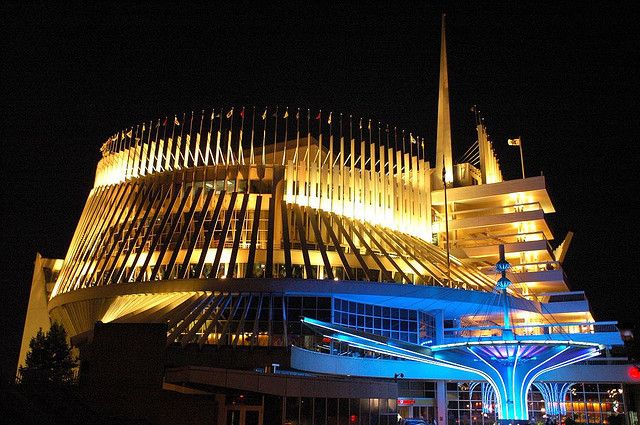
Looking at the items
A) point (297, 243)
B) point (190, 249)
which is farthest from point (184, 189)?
point (297, 243)

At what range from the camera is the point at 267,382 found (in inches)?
1396

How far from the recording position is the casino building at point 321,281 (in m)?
47.5

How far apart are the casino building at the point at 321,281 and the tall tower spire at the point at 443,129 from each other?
579 cm

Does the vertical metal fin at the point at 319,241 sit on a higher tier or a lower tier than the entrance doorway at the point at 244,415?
higher

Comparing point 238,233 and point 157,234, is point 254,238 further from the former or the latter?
point 157,234

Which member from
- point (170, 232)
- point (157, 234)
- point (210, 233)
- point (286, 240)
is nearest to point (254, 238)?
point (286, 240)

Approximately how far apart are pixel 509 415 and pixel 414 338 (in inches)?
658

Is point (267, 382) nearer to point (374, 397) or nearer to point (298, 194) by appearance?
point (374, 397)

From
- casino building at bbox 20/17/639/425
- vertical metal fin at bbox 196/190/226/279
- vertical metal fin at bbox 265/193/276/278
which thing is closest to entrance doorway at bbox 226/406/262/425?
casino building at bbox 20/17/639/425

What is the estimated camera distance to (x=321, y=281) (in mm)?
53062

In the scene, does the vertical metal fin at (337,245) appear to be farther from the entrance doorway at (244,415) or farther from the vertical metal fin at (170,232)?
the entrance doorway at (244,415)

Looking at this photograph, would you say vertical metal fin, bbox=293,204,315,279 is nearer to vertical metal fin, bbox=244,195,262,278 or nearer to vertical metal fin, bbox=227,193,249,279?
vertical metal fin, bbox=244,195,262,278

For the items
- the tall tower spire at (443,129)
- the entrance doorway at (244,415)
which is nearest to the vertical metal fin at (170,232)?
the entrance doorway at (244,415)

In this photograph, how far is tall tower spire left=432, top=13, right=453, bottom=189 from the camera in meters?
81.7
